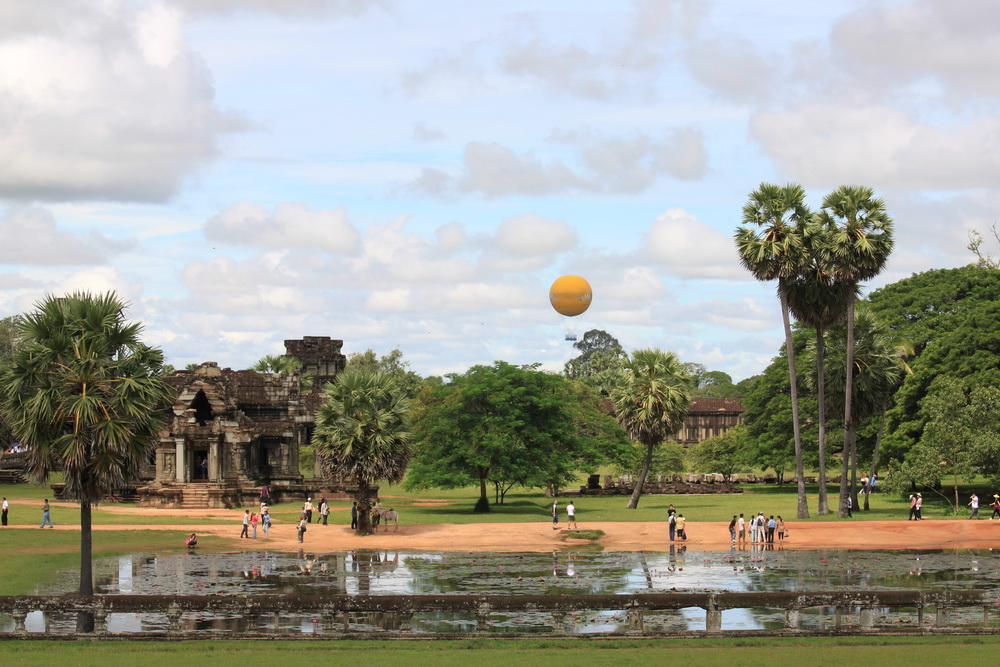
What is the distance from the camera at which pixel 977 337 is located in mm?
61531

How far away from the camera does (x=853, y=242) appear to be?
5325 centimetres

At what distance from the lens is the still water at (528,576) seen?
26.3 meters

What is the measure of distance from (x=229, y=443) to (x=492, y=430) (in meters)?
17.0

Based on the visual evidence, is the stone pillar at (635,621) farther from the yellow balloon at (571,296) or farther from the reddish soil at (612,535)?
the yellow balloon at (571,296)

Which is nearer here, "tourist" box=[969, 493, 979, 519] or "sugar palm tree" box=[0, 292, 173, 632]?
"sugar palm tree" box=[0, 292, 173, 632]

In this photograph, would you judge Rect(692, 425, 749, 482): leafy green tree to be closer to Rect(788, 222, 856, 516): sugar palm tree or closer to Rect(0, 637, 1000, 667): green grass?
Rect(788, 222, 856, 516): sugar palm tree

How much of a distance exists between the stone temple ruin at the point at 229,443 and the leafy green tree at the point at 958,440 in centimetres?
3382

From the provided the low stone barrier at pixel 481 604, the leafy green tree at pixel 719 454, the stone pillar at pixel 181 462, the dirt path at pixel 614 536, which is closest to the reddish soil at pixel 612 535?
the dirt path at pixel 614 536

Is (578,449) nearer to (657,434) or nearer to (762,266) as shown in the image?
(657,434)

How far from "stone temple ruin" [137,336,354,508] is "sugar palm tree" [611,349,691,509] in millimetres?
18495

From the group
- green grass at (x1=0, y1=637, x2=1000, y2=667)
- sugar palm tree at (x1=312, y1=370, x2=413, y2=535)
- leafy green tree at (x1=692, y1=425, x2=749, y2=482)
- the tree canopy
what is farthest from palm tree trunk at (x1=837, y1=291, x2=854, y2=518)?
green grass at (x1=0, y1=637, x2=1000, y2=667)

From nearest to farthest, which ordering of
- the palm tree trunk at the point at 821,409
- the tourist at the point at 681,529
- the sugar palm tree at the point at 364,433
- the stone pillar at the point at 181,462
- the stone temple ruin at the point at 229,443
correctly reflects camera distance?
the tourist at the point at 681,529
the sugar palm tree at the point at 364,433
the palm tree trunk at the point at 821,409
the stone temple ruin at the point at 229,443
the stone pillar at the point at 181,462

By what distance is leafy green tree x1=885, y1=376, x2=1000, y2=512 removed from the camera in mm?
52469

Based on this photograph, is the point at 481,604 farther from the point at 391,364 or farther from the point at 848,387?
the point at 391,364
